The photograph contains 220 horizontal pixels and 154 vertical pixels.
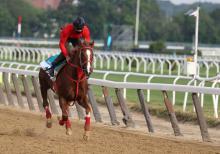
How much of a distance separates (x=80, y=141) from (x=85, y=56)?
1209 millimetres

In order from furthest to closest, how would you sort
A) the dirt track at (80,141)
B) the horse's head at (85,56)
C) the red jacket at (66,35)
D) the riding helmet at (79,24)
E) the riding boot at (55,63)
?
the riding boot at (55,63)
the red jacket at (66,35)
the riding helmet at (79,24)
the horse's head at (85,56)
the dirt track at (80,141)

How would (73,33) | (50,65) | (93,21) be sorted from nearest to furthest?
(73,33)
(50,65)
(93,21)

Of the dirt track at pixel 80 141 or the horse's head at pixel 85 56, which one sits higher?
the horse's head at pixel 85 56

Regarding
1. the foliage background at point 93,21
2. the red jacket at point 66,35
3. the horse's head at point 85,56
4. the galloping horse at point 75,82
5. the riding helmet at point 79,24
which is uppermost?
the riding helmet at point 79,24

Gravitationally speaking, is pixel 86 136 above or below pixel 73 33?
below

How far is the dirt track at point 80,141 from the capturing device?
10094 millimetres

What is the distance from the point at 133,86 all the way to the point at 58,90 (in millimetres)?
1793

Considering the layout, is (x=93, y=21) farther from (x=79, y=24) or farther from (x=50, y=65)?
(x=79, y=24)

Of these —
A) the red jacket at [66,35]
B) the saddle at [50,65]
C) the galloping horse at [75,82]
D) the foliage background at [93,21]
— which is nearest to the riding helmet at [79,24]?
the red jacket at [66,35]

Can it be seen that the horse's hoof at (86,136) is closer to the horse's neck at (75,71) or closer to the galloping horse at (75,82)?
the galloping horse at (75,82)

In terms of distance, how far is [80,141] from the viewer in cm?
1115

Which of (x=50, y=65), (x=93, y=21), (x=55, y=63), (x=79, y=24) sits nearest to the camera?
(x=79, y=24)

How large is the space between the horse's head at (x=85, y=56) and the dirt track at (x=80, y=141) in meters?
1.04

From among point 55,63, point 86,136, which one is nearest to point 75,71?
point 55,63
